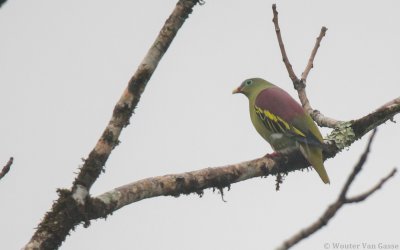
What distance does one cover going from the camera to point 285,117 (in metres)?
6.64

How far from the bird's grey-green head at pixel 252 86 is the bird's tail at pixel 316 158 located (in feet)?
6.66

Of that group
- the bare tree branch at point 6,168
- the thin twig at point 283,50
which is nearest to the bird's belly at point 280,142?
the thin twig at point 283,50

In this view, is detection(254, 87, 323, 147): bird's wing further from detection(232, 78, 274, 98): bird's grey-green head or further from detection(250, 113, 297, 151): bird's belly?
detection(232, 78, 274, 98): bird's grey-green head

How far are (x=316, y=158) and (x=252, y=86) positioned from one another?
2419 mm

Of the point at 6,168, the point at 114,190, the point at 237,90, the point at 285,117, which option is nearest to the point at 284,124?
the point at 285,117

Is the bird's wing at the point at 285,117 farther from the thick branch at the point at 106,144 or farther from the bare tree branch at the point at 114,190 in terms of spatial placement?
the thick branch at the point at 106,144

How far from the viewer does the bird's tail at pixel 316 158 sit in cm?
572

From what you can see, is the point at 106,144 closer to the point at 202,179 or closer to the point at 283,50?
the point at 202,179

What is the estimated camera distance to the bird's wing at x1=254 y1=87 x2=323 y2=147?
6.13 metres

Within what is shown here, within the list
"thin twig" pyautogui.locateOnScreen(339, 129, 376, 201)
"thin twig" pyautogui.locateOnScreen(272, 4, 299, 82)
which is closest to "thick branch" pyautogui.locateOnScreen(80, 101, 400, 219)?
"thin twig" pyautogui.locateOnScreen(272, 4, 299, 82)

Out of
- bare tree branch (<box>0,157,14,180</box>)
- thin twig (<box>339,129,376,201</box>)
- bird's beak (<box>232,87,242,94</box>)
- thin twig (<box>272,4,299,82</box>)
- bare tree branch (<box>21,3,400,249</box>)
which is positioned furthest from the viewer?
bird's beak (<box>232,87,242,94</box>)

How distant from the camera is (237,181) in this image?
14.9ft

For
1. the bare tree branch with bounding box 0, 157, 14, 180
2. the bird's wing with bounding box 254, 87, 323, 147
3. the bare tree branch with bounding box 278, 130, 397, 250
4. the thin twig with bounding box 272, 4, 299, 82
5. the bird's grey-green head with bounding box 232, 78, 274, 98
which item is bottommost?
the bare tree branch with bounding box 278, 130, 397, 250

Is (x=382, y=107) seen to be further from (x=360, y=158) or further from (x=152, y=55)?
(x=360, y=158)
